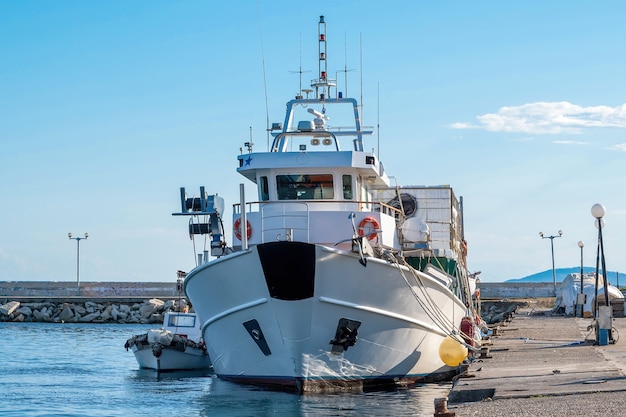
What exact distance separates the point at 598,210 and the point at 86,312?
4028cm

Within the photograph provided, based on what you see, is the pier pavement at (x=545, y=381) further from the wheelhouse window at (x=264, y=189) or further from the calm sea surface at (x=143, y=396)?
the wheelhouse window at (x=264, y=189)

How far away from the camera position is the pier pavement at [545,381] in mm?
10875

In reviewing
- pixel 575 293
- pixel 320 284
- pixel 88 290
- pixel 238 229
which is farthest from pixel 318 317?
pixel 88 290

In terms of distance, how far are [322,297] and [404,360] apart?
2.40 meters

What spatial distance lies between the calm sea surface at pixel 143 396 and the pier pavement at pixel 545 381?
1.45 meters

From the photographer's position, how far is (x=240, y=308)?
17562 mm

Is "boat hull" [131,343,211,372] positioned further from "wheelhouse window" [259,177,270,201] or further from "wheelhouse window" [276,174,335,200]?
"wheelhouse window" [276,174,335,200]

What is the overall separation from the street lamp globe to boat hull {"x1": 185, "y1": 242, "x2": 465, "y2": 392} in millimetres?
3994

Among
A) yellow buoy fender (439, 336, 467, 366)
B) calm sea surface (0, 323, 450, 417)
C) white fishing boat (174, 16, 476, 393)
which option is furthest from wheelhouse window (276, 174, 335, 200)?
calm sea surface (0, 323, 450, 417)

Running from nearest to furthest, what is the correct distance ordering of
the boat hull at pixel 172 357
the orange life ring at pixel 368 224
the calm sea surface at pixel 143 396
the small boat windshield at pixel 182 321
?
the calm sea surface at pixel 143 396 → the orange life ring at pixel 368 224 → the boat hull at pixel 172 357 → the small boat windshield at pixel 182 321

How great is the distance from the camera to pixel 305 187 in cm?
1984

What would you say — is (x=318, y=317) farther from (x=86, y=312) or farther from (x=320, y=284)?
(x=86, y=312)

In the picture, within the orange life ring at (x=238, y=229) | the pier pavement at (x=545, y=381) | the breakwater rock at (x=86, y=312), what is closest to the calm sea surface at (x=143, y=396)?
the pier pavement at (x=545, y=381)

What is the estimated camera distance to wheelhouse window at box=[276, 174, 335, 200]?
65.0 feet
